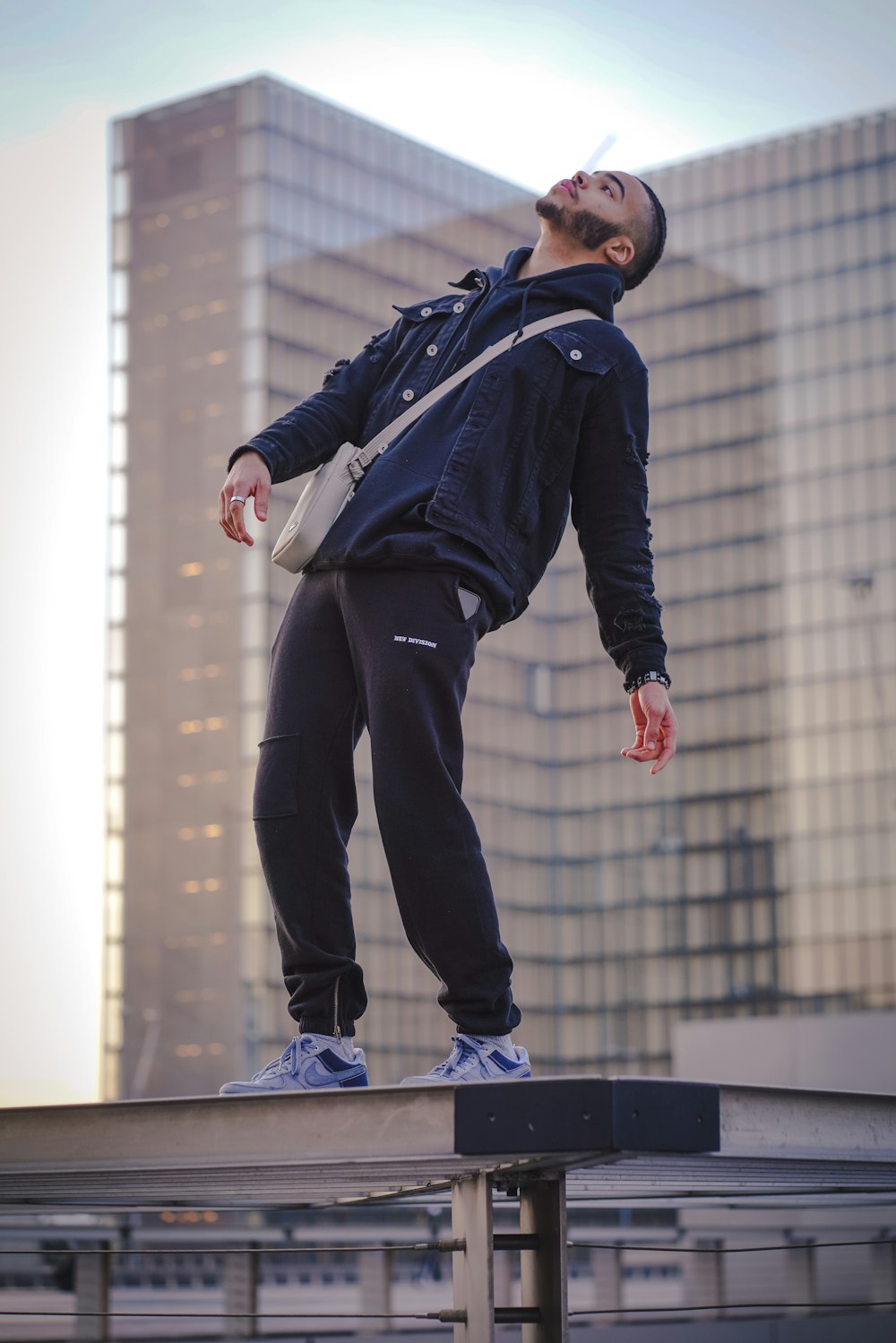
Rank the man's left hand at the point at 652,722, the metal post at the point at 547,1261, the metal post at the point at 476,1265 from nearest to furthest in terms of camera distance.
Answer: the metal post at the point at 476,1265, the metal post at the point at 547,1261, the man's left hand at the point at 652,722

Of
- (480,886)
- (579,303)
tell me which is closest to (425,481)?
(579,303)

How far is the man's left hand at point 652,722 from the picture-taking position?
9.64ft

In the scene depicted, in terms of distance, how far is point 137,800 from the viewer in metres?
56.1

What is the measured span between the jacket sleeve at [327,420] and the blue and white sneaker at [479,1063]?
0.97 meters

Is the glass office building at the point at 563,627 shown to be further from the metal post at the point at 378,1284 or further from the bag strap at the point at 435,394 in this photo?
the bag strap at the point at 435,394

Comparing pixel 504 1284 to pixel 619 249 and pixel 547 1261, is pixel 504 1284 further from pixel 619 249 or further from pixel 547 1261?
pixel 619 249

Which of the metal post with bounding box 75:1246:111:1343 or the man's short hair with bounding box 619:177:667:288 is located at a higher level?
the man's short hair with bounding box 619:177:667:288

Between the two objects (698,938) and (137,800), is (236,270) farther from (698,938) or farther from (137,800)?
(698,938)

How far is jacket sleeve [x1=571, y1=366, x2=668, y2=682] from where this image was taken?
296 cm

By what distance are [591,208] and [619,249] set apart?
0.09 meters

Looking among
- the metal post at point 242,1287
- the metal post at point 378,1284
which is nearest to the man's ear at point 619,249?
the metal post at point 242,1287

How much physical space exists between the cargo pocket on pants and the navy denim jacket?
446 millimetres

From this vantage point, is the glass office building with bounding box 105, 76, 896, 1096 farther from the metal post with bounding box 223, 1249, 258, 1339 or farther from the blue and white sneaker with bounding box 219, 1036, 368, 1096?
the blue and white sneaker with bounding box 219, 1036, 368, 1096

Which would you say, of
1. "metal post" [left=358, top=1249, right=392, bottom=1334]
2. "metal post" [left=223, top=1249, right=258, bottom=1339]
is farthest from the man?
"metal post" [left=358, top=1249, right=392, bottom=1334]
